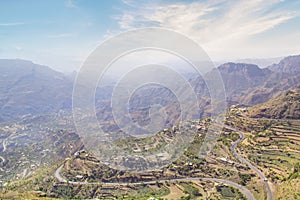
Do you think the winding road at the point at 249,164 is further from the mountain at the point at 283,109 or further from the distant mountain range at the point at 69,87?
the distant mountain range at the point at 69,87

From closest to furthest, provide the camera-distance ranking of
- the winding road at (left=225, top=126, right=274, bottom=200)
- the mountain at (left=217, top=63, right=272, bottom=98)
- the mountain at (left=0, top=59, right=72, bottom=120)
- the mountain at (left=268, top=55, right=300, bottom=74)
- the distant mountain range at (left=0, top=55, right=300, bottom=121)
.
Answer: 1. the winding road at (left=225, top=126, right=274, bottom=200)
2. the distant mountain range at (left=0, top=55, right=300, bottom=121)
3. the mountain at (left=217, top=63, right=272, bottom=98)
4. the mountain at (left=268, top=55, right=300, bottom=74)
5. the mountain at (left=0, top=59, right=72, bottom=120)

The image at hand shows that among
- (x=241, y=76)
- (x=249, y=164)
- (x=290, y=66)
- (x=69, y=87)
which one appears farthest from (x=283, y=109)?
(x=69, y=87)

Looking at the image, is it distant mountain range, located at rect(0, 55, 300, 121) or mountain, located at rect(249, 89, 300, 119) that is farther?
distant mountain range, located at rect(0, 55, 300, 121)

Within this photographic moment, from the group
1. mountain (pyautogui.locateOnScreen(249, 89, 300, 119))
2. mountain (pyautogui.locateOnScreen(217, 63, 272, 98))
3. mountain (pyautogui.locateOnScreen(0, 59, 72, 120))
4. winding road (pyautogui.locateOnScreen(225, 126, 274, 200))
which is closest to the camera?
winding road (pyautogui.locateOnScreen(225, 126, 274, 200))

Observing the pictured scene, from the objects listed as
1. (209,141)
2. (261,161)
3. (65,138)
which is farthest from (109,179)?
(65,138)

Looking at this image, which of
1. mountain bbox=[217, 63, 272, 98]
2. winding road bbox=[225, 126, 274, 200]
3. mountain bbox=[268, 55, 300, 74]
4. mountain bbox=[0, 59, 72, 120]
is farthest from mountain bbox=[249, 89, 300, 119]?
mountain bbox=[0, 59, 72, 120]

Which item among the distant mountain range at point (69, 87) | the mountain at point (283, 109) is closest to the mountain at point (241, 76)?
the distant mountain range at point (69, 87)

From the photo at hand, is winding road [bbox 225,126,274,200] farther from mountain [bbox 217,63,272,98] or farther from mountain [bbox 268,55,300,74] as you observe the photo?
mountain [bbox 268,55,300,74]

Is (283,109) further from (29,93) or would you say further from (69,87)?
(69,87)
